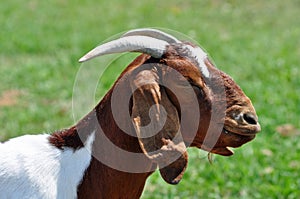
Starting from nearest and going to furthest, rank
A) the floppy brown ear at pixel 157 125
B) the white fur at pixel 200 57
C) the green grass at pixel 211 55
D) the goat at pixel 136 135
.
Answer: the floppy brown ear at pixel 157 125, the goat at pixel 136 135, the white fur at pixel 200 57, the green grass at pixel 211 55

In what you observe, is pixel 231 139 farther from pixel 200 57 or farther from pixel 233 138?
pixel 200 57

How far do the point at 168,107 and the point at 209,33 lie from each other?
8.22m

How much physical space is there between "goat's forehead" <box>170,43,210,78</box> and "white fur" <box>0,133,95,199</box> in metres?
0.58

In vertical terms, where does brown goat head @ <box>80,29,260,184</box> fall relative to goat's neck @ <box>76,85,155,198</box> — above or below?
above

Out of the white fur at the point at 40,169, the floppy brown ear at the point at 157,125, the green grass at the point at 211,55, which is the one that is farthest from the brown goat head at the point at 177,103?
the green grass at the point at 211,55

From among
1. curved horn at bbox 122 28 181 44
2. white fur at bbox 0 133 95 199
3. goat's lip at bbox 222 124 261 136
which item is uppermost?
curved horn at bbox 122 28 181 44

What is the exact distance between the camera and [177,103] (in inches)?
130

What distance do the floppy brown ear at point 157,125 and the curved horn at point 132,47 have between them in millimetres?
104

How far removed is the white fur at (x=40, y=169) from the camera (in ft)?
10.7

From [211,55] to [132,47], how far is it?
6794mm

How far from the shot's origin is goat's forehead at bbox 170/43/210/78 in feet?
11.0

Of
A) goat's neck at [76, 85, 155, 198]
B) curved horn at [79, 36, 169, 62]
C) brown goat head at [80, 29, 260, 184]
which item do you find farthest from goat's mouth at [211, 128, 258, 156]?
curved horn at [79, 36, 169, 62]

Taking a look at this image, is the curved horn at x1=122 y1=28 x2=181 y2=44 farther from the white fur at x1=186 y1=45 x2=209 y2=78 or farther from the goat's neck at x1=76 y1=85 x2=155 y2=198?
the goat's neck at x1=76 y1=85 x2=155 y2=198

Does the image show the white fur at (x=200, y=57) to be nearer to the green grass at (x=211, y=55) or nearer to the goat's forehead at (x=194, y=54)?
the goat's forehead at (x=194, y=54)
